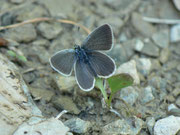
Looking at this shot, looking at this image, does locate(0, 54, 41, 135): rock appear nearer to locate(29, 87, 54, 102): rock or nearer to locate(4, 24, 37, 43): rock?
locate(29, 87, 54, 102): rock

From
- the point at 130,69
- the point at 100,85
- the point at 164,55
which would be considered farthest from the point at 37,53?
the point at 164,55

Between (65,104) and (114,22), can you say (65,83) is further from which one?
(114,22)

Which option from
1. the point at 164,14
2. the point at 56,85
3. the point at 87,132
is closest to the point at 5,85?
the point at 56,85

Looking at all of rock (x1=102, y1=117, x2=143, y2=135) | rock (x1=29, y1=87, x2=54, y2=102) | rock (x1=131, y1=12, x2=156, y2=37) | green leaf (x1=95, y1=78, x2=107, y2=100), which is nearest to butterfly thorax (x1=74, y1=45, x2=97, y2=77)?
green leaf (x1=95, y1=78, x2=107, y2=100)

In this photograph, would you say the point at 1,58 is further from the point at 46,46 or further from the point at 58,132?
the point at 58,132

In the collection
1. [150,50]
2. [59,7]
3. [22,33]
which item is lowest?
[150,50]
